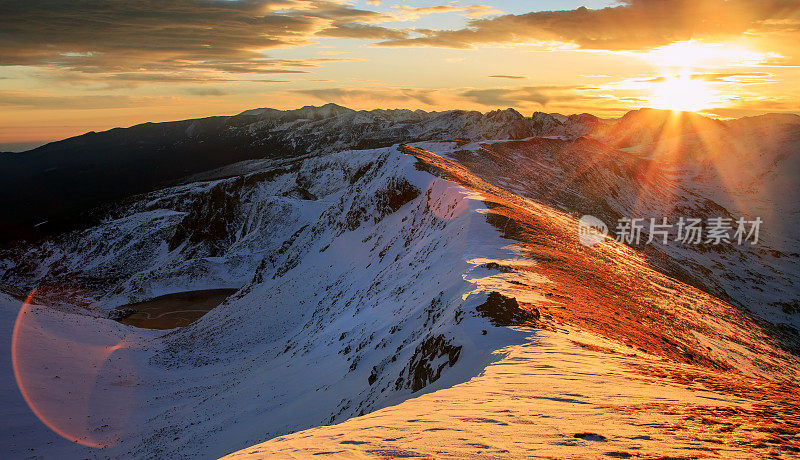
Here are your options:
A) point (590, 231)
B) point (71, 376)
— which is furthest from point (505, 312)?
point (590, 231)

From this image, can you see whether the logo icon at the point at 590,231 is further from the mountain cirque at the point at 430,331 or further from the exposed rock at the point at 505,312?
the exposed rock at the point at 505,312

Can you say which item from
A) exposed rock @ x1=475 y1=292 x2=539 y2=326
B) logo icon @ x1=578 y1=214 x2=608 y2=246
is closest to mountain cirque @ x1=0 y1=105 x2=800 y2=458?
exposed rock @ x1=475 y1=292 x2=539 y2=326

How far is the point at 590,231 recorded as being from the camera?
4181 centimetres

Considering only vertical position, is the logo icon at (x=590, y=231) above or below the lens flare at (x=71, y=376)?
above

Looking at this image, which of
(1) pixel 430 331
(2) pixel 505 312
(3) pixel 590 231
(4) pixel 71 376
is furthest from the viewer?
(3) pixel 590 231

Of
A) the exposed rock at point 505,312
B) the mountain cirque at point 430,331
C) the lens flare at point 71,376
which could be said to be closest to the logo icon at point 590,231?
the mountain cirque at point 430,331

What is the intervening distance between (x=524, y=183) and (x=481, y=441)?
53.2 metres

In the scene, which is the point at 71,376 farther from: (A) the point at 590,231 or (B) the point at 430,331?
(A) the point at 590,231

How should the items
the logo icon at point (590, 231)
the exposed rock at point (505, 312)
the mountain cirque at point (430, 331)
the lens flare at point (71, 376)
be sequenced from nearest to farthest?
1. the mountain cirque at point (430, 331)
2. the exposed rock at point (505, 312)
3. the lens flare at point (71, 376)
4. the logo icon at point (590, 231)

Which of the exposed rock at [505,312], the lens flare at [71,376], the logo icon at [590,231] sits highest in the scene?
the logo icon at [590,231]

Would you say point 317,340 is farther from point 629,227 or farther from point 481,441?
point 629,227

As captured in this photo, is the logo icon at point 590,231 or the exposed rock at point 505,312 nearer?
the exposed rock at point 505,312

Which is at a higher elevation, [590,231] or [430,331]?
[590,231]

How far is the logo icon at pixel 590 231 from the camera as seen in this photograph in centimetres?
3512
